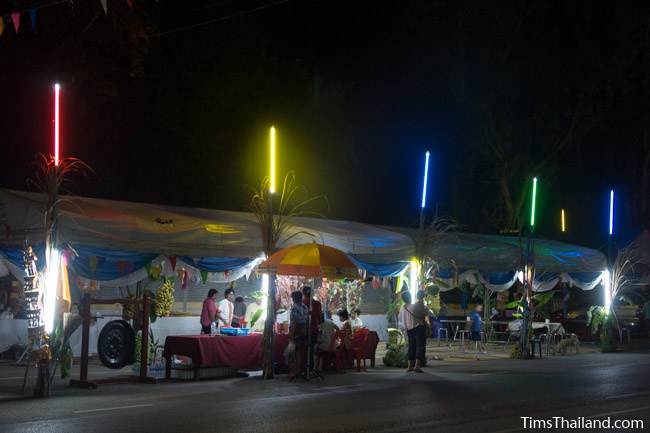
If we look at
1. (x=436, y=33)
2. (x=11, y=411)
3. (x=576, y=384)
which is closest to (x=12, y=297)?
(x=11, y=411)

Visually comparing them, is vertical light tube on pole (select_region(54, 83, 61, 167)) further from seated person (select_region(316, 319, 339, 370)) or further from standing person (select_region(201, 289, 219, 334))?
seated person (select_region(316, 319, 339, 370))

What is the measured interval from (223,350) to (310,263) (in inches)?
100

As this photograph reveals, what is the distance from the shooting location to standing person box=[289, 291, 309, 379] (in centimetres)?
1767

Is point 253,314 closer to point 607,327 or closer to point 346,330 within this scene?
point 346,330

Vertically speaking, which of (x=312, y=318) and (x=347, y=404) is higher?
(x=312, y=318)

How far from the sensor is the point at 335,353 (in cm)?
1967

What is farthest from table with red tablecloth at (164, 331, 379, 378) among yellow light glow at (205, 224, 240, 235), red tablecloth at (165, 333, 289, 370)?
yellow light glow at (205, 224, 240, 235)

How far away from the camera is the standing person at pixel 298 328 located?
17.7 meters

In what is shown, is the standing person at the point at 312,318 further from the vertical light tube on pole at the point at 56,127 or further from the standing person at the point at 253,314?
the vertical light tube on pole at the point at 56,127

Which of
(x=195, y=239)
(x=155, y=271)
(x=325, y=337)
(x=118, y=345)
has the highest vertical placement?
(x=195, y=239)

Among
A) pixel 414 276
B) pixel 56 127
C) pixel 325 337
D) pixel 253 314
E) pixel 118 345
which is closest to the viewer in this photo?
pixel 56 127

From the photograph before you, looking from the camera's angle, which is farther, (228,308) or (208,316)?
(228,308)

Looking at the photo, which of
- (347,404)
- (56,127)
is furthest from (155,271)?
(347,404)

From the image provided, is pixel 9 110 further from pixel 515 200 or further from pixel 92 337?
pixel 515 200
